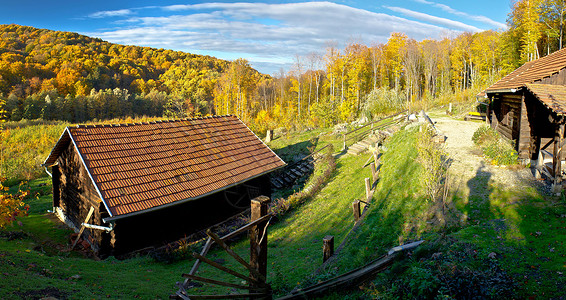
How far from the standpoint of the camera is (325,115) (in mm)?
31922

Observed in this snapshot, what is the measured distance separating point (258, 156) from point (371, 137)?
924cm

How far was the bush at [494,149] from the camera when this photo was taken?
1260cm

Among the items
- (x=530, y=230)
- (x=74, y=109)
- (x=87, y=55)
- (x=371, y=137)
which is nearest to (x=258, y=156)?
(x=371, y=137)

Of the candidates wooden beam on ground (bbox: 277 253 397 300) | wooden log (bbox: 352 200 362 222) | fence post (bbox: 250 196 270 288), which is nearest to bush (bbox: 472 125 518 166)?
wooden log (bbox: 352 200 362 222)

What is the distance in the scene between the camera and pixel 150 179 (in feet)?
38.9

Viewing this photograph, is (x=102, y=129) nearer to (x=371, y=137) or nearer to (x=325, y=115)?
(x=371, y=137)

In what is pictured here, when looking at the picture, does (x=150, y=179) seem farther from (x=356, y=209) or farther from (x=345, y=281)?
(x=345, y=281)

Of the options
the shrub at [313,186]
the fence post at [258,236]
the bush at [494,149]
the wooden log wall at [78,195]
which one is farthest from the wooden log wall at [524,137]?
the wooden log wall at [78,195]

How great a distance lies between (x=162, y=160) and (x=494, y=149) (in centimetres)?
1399

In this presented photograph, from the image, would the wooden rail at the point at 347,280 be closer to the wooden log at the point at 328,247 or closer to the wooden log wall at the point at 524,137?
the wooden log at the point at 328,247

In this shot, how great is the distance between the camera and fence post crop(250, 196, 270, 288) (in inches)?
225

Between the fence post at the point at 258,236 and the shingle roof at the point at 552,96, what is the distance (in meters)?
9.73

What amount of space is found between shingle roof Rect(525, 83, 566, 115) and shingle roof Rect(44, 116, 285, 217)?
35.8 feet

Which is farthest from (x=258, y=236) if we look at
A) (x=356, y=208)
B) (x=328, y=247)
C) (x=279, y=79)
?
(x=279, y=79)
